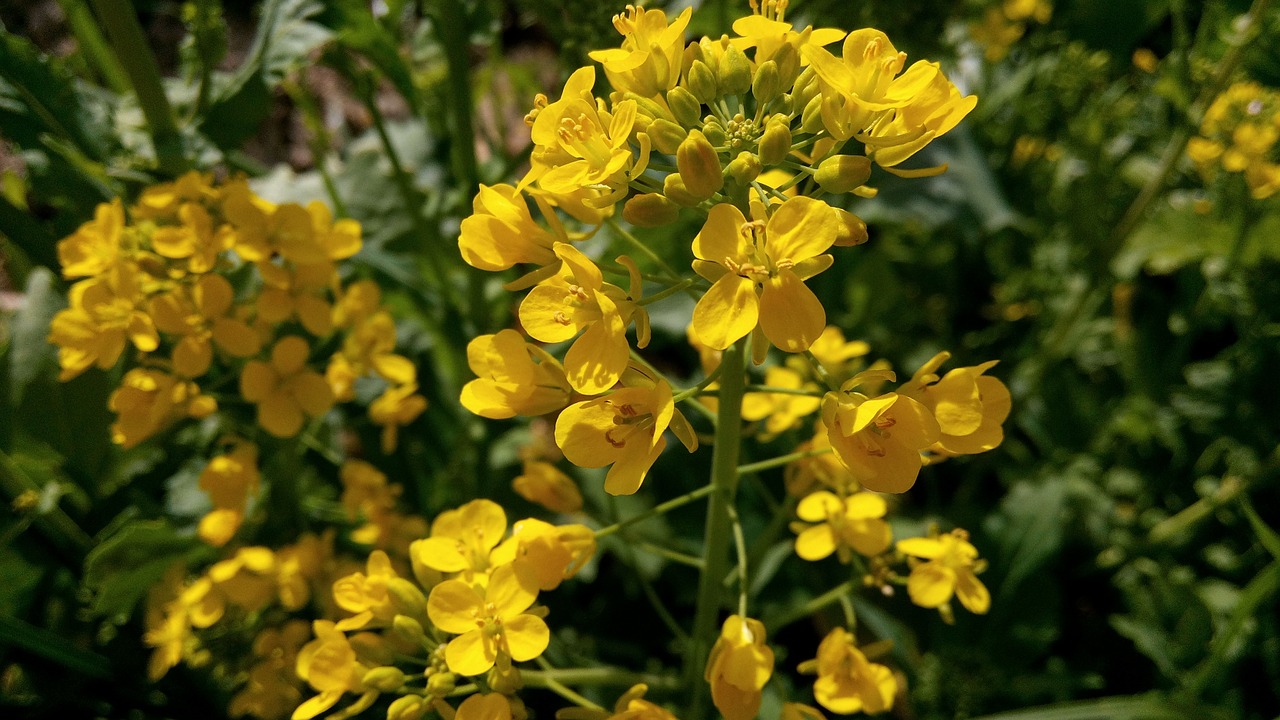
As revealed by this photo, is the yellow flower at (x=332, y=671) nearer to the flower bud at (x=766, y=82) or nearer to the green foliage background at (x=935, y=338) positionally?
the green foliage background at (x=935, y=338)

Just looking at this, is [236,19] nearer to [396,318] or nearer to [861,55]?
[396,318]

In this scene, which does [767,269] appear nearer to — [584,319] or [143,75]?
[584,319]

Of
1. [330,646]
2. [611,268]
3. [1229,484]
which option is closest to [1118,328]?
[1229,484]

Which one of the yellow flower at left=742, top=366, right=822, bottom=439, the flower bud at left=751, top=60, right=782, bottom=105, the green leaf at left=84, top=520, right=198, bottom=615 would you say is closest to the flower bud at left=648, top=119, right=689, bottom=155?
the flower bud at left=751, top=60, right=782, bottom=105

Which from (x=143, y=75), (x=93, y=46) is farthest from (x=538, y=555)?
(x=93, y=46)

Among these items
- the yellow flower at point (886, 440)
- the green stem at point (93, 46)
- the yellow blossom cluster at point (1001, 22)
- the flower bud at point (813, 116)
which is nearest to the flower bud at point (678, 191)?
the flower bud at point (813, 116)
